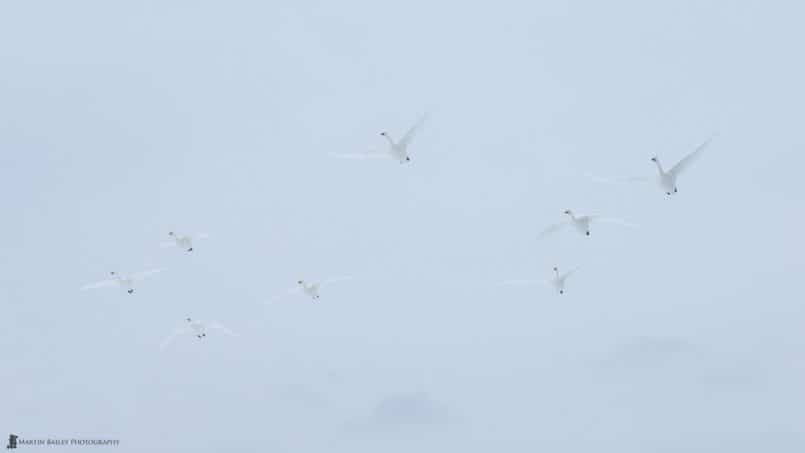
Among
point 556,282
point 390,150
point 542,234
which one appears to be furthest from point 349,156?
point 556,282

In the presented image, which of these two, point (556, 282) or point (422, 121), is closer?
point (422, 121)

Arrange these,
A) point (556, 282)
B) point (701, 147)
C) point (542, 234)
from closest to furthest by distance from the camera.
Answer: point (701, 147)
point (542, 234)
point (556, 282)

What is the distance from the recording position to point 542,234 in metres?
183

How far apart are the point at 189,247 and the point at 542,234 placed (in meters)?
60.9

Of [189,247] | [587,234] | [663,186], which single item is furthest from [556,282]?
[189,247]

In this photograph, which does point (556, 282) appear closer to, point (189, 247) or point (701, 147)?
point (701, 147)

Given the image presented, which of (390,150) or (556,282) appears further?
(556,282)

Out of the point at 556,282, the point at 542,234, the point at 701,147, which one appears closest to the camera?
the point at 701,147

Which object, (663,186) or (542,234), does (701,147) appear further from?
(542,234)

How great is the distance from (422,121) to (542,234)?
2874 cm

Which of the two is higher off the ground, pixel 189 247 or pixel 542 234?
pixel 189 247

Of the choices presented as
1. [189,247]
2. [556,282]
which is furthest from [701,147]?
[189,247]

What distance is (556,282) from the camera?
198 m

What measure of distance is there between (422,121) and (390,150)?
1031 cm
